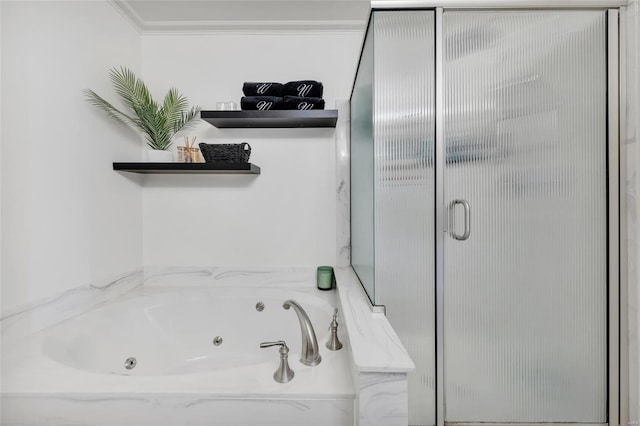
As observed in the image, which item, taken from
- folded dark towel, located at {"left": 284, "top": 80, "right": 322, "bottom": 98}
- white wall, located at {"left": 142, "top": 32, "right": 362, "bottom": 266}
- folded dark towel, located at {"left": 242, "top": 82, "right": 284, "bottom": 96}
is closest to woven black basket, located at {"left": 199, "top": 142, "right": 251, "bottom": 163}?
white wall, located at {"left": 142, "top": 32, "right": 362, "bottom": 266}

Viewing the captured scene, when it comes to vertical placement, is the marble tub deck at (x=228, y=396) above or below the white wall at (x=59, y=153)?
below

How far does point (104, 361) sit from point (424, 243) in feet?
5.25

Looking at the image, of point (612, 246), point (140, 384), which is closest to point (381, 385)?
point (140, 384)

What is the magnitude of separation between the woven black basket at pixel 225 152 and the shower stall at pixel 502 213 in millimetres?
835

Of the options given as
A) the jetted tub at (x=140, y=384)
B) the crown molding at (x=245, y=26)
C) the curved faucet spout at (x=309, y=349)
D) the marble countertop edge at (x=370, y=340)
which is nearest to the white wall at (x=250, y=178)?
the crown molding at (x=245, y=26)

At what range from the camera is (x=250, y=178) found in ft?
6.28

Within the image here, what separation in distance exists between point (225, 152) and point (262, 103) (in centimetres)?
37

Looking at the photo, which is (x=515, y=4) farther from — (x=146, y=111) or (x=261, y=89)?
(x=146, y=111)

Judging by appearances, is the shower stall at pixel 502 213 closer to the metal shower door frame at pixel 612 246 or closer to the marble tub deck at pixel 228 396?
the metal shower door frame at pixel 612 246

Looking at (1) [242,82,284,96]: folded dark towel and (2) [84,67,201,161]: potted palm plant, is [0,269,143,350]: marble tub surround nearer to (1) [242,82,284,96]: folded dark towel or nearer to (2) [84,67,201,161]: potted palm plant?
(2) [84,67,201,161]: potted palm plant

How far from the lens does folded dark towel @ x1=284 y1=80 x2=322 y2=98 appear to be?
67.1 inches

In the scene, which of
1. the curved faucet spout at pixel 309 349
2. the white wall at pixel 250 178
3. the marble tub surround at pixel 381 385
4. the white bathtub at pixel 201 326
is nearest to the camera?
the marble tub surround at pixel 381 385

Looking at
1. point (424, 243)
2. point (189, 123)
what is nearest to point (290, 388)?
point (424, 243)

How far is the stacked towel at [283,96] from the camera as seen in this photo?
169 cm
